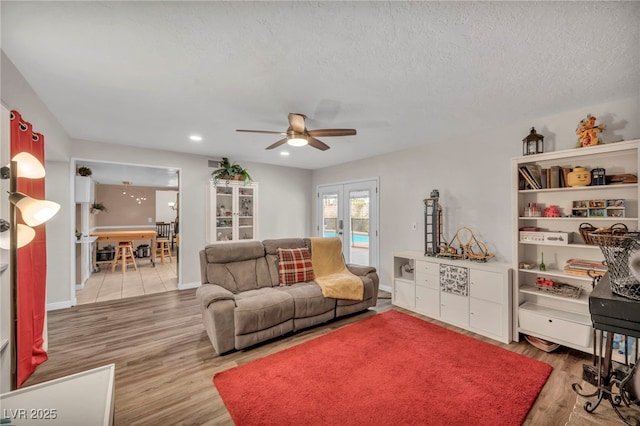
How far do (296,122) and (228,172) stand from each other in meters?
2.77

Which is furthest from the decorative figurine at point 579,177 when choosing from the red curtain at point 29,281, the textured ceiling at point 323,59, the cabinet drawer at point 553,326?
the red curtain at point 29,281

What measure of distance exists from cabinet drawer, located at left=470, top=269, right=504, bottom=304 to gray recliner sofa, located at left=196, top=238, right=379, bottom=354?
1215 mm

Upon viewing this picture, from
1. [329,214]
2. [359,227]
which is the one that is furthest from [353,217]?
[329,214]

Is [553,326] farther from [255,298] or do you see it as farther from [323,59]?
[323,59]

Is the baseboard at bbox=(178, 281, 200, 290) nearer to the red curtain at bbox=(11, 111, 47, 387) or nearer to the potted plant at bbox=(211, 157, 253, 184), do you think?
A: the potted plant at bbox=(211, 157, 253, 184)

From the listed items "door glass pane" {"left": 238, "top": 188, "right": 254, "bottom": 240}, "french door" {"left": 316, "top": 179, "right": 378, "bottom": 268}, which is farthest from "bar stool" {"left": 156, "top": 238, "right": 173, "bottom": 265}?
"french door" {"left": 316, "top": 179, "right": 378, "bottom": 268}

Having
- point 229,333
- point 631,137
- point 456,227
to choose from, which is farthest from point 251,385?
point 631,137

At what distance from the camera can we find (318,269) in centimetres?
384

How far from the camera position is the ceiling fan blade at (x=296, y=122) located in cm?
253

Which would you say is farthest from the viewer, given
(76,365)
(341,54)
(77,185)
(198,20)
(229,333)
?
Answer: (77,185)

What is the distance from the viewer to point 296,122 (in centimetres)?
256

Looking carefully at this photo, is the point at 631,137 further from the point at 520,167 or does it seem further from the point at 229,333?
the point at 229,333

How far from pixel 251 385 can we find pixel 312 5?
101 inches

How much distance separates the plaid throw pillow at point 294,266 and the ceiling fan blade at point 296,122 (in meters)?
1.70
